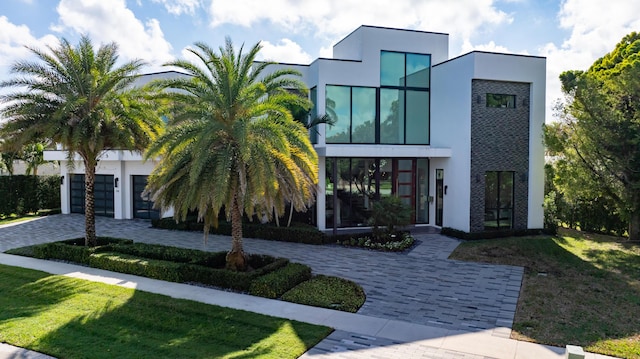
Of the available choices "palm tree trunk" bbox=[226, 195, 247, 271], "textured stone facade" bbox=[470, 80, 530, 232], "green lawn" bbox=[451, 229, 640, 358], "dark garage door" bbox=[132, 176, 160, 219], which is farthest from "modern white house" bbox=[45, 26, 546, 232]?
"dark garage door" bbox=[132, 176, 160, 219]

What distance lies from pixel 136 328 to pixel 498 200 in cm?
1468

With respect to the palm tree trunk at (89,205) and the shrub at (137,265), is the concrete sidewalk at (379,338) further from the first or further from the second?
the palm tree trunk at (89,205)

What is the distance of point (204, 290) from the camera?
1074cm

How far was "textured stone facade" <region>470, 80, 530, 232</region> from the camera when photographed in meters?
17.7

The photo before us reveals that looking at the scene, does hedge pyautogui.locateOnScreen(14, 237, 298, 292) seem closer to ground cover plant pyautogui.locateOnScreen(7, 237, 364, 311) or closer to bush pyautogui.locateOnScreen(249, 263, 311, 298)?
ground cover plant pyautogui.locateOnScreen(7, 237, 364, 311)

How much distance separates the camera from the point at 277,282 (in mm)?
10383

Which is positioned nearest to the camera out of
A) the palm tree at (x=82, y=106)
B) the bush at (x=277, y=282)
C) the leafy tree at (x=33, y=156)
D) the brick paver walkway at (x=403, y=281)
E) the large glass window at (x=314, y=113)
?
the brick paver walkway at (x=403, y=281)

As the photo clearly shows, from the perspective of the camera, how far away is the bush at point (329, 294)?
9648 mm

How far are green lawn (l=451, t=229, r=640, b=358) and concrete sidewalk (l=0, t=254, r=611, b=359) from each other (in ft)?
2.03

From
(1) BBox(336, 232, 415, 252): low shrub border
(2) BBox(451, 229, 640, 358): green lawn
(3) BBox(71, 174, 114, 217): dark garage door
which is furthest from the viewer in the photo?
(3) BBox(71, 174, 114, 217): dark garage door

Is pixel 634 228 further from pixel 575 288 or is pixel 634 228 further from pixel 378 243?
pixel 378 243

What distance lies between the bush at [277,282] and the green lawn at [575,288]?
16.3ft

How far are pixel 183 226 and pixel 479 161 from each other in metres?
12.8

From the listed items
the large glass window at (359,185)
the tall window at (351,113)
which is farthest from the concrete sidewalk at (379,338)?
the tall window at (351,113)
